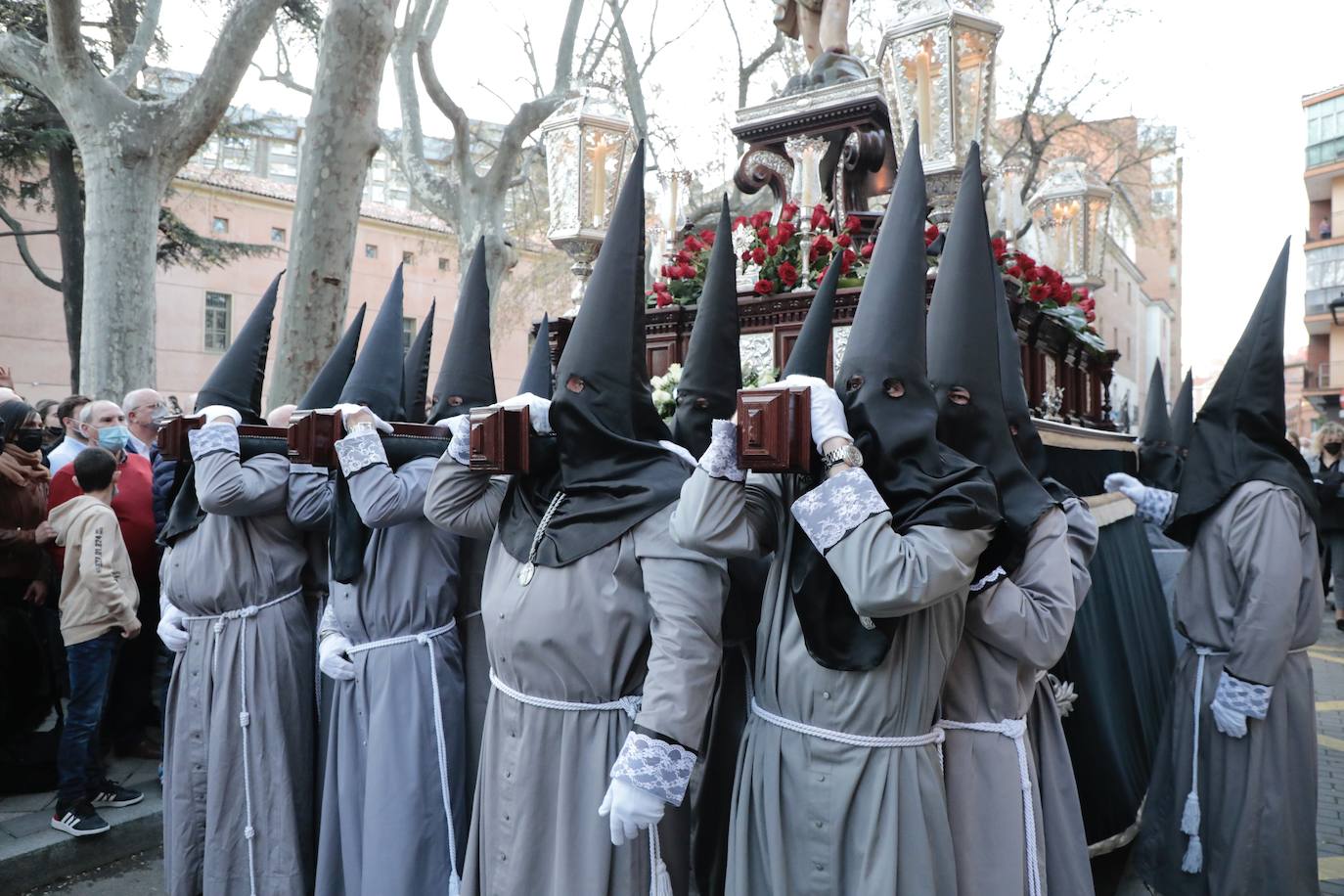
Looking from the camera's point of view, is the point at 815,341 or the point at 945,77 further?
the point at 945,77

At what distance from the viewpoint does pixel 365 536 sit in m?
3.73

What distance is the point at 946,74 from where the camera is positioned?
5.06 meters

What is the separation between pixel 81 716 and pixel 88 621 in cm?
45

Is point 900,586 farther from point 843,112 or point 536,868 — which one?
point 843,112

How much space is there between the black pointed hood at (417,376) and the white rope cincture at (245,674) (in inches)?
43.8

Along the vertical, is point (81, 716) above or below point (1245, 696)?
below

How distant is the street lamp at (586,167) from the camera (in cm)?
662

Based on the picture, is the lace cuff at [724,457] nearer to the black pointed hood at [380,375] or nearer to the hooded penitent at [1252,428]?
the black pointed hood at [380,375]

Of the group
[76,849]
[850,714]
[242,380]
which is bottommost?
[76,849]

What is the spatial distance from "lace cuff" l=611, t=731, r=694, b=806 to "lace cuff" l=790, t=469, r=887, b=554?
0.65m

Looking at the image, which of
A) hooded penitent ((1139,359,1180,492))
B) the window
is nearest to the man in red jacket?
hooded penitent ((1139,359,1180,492))

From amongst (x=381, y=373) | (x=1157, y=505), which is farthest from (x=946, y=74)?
(x=381, y=373)

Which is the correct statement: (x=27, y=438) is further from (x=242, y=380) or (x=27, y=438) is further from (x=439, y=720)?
(x=439, y=720)

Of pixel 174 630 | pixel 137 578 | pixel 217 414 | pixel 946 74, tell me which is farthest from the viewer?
pixel 137 578
